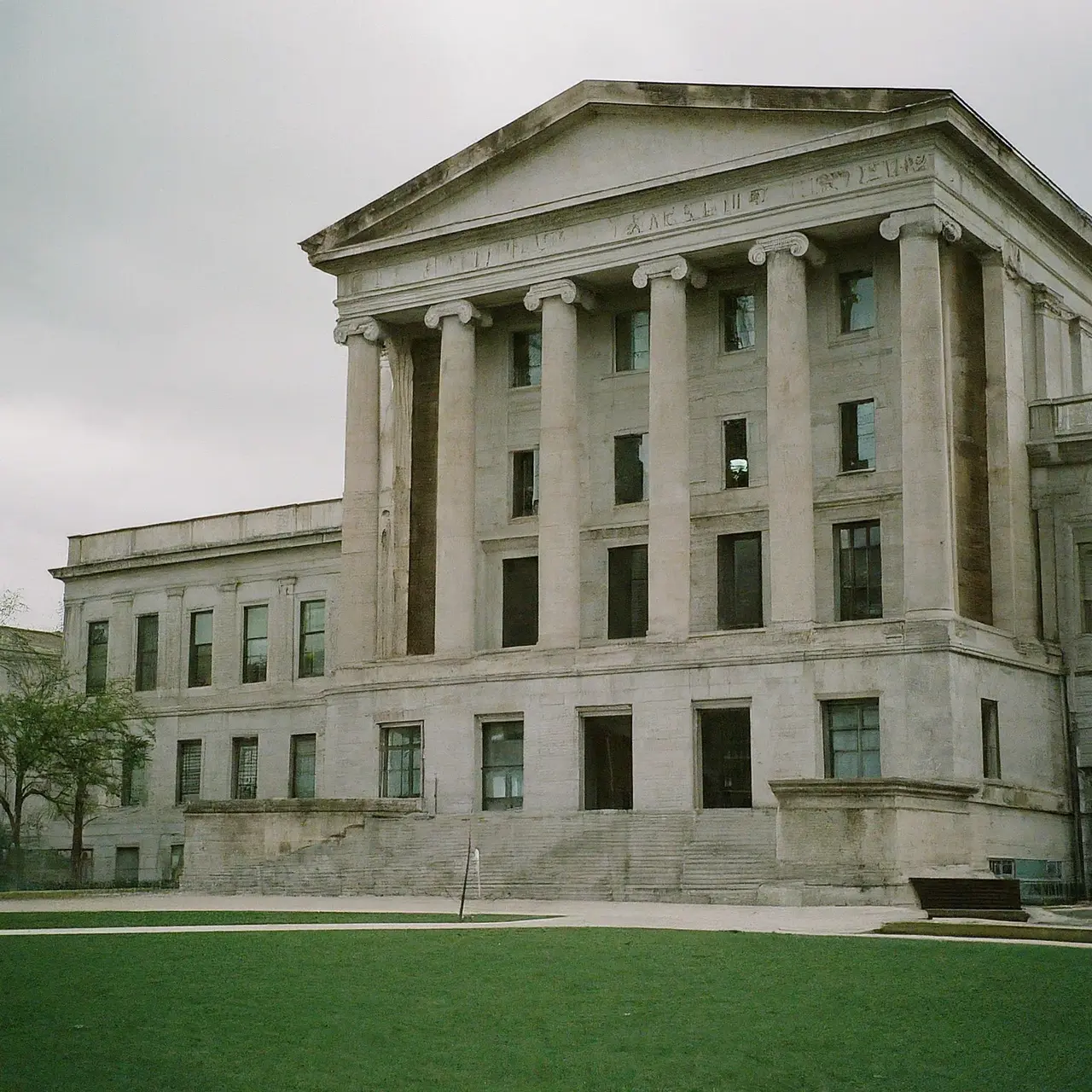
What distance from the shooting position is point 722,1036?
49.0 ft

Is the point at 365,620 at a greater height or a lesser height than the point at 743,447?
lesser

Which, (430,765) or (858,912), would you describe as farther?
(430,765)

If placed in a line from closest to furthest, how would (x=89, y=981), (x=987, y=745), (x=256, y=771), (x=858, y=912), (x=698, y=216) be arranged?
(x=89, y=981) → (x=858, y=912) → (x=987, y=745) → (x=698, y=216) → (x=256, y=771)

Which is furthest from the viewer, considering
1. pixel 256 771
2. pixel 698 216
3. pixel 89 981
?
pixel 256 771

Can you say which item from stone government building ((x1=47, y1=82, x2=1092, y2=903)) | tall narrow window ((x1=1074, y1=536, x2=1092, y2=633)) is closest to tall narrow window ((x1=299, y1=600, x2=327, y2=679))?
stone government building ((x1=47, y1=82, x2=1092, y2=903))

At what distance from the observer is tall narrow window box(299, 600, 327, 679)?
63.9 meters

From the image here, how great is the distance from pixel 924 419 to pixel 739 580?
7907 millimetres

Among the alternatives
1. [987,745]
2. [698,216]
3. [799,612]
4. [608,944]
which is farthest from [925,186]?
[608,944]

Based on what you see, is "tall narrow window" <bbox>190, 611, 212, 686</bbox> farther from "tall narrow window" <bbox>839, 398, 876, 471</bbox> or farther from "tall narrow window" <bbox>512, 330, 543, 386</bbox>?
"tall narrow window" <bbox>839, 398, 876, 471</bbox>

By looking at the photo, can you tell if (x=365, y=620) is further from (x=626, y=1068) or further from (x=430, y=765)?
(x=626, y=1068)

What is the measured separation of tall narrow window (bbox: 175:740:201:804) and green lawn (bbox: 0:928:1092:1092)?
145 ft

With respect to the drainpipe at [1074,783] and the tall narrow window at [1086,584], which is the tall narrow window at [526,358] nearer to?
the tall narrow window at [1086,584]

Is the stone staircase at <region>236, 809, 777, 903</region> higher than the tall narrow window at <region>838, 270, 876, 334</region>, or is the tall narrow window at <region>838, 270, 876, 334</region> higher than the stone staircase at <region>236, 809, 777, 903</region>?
the tall narrow window at <region>838, 270, 876, 334</region>

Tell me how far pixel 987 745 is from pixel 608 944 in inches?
920
